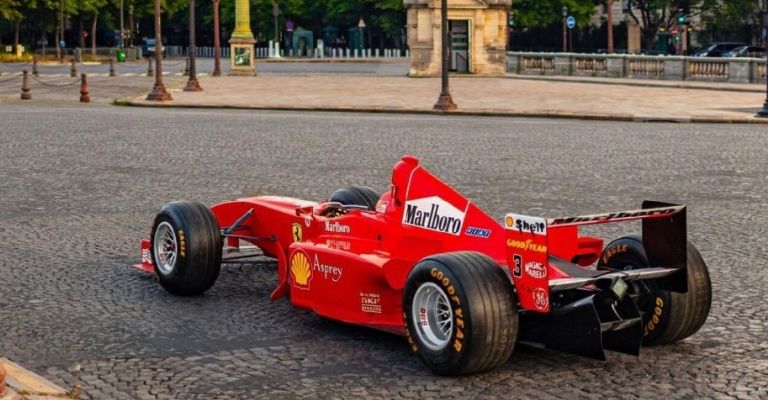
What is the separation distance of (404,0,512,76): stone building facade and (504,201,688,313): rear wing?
53.4 metres

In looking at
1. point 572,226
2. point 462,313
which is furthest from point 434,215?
point 462,313

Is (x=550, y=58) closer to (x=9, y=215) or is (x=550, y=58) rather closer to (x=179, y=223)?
(x=9, y=215)

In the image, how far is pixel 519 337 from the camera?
627cm

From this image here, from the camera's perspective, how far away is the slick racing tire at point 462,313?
5.87 m

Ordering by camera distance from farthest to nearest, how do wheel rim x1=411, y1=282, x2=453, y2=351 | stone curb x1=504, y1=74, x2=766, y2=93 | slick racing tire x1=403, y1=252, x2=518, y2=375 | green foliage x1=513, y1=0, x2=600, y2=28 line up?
1. green foliage x1=513, y1=0, x2=600, y2=28
2. stone curb x1=504, y1=74, x2=766, y2=93
3. wheel rim x1=411, y1=282, x2=453, y2=351
4. slick racing tire x1=403, y1=252, x2=518, y2=375

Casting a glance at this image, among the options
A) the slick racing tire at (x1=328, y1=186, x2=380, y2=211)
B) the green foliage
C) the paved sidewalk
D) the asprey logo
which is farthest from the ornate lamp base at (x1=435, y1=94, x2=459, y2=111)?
the green foliage

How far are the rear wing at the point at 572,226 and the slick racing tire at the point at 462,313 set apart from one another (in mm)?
95

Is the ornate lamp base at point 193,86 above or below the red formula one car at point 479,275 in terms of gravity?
above

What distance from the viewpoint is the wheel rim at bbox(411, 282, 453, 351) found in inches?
242

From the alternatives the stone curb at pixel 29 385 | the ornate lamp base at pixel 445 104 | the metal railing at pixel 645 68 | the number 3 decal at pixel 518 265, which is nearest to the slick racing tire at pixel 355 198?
the number 3 decal at pixel 518 265

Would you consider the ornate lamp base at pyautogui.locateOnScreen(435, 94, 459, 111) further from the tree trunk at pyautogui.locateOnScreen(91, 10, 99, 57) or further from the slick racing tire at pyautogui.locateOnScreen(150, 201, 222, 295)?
the tree trunk at pyautogui.locateOnScreen(91, 10, 99, 57)

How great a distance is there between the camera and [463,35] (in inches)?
2406

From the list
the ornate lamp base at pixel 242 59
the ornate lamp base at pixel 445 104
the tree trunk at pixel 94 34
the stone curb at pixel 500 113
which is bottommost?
the stone curb at pixel 500 113

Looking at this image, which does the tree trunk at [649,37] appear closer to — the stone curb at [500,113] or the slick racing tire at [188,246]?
the stone curb at [500,113]
